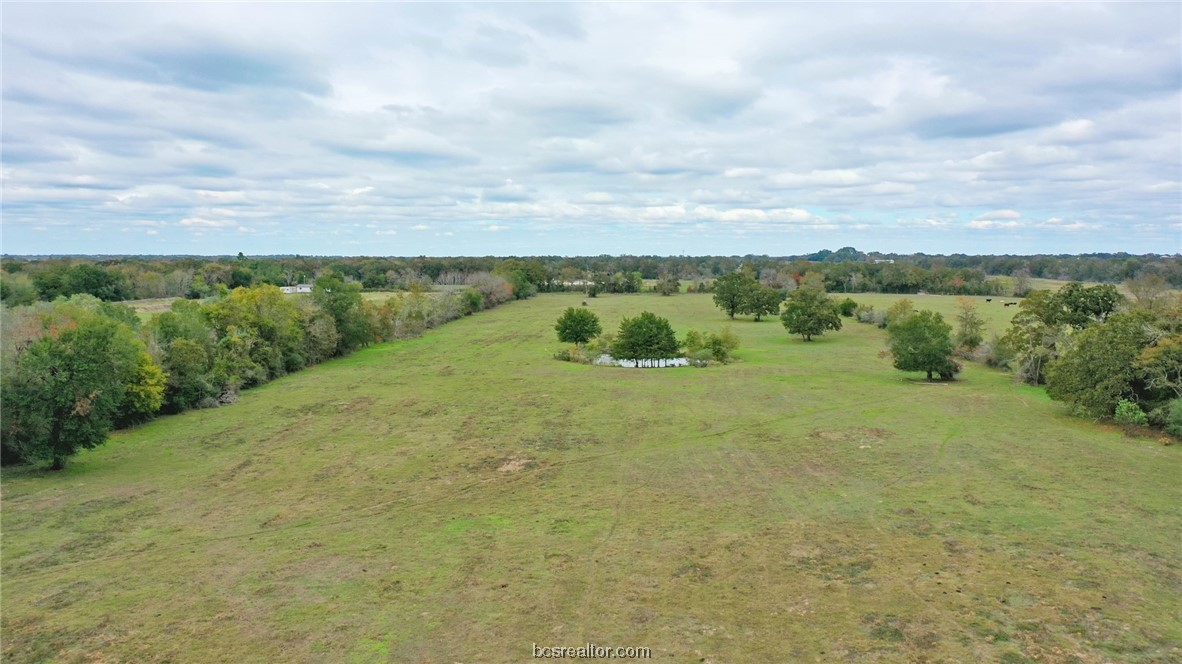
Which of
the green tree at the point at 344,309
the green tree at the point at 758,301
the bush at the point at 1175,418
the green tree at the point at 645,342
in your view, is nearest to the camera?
the bush at the point at 1175,418

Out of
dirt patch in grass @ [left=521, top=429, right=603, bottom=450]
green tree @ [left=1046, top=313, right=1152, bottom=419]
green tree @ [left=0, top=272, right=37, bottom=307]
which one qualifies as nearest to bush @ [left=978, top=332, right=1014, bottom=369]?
green tree @ [left=1046, top=313, right=1152, bottom=419]

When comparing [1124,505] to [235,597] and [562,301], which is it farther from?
[562,301]

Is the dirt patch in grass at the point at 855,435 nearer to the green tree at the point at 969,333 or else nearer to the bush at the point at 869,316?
the green tree at the point at 969,333

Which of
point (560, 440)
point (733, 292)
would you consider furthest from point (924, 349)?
A: point (733, 292)

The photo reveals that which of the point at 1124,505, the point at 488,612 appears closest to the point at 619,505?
the point at 488,612

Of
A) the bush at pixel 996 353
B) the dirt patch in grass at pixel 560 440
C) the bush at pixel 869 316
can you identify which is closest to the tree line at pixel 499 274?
the bush at pixel 869 316

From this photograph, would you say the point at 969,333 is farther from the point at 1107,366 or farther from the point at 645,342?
the point at 645,342

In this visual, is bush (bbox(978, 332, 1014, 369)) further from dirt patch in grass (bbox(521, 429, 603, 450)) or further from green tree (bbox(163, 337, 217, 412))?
green tree (bbox(163, 337, 217, 412))
